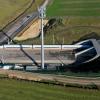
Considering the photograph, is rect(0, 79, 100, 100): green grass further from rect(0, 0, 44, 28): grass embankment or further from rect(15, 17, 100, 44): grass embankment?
rect(0, 0, 44, 28): grass embankment

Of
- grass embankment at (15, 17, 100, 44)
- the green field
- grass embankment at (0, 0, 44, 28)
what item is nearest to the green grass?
grass embankment at (15, 17, 100, 44)

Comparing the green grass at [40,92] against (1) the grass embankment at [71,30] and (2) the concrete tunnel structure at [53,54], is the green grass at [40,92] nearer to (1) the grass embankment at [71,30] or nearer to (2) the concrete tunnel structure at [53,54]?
(2) the concrete tunnel structure at [53,54]

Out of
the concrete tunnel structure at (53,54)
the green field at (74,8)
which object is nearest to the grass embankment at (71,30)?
the green field at (74,8)

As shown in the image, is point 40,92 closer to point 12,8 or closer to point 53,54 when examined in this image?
point 53,54

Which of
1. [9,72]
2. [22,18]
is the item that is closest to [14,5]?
[22,18]

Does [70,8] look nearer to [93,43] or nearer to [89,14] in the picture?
[89,14]

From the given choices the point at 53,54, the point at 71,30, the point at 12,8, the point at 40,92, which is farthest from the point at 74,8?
the point at 40,92

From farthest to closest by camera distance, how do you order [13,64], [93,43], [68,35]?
[68,35] < [93,43] < [13,64]
